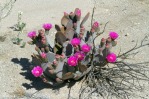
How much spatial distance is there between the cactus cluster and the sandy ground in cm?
25

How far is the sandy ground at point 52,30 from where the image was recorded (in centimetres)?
466

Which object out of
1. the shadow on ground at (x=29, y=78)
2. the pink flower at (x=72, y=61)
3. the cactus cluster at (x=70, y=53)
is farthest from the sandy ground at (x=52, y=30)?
the pink flower at (x=72, y=61)

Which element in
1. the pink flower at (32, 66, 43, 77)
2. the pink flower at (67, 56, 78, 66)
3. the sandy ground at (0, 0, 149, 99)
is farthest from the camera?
the sandy ground at (0, 0, 149, 99)

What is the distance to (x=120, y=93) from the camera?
4.49 metres

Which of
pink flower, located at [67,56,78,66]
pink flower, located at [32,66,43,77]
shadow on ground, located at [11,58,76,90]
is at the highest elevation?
pink flower, located at [67,56,78,66]

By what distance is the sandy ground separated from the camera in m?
4.66

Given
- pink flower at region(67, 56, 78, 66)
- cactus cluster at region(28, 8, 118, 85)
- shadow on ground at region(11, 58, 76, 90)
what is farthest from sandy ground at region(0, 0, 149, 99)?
pink flower at region(67, 56, 78, 66)

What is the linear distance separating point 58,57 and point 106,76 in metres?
0.64

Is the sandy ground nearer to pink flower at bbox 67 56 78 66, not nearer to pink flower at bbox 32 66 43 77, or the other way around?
pink flower at bbox 32 66 43 77

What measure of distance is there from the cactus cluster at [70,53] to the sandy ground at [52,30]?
25cm

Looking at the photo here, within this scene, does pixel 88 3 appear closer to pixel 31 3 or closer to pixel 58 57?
pixel 31 3

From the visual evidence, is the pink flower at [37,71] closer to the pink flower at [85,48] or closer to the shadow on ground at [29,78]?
the shadow on ground at [29,78]

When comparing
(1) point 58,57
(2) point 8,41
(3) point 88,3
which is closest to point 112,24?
(3) point 88,3

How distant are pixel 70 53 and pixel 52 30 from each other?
1.36 metres
